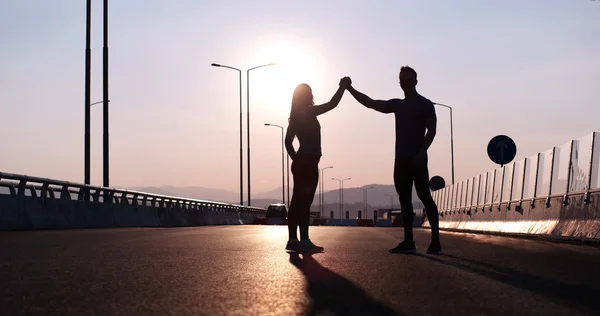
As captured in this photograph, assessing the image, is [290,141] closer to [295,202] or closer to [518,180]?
[295,202]

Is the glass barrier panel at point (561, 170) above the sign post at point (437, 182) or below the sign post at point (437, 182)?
below

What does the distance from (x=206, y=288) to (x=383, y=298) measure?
4.16 ft

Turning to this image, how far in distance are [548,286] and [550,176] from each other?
500 inches

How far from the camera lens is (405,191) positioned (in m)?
10.3

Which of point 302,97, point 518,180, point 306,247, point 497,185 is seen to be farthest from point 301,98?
point 497,185

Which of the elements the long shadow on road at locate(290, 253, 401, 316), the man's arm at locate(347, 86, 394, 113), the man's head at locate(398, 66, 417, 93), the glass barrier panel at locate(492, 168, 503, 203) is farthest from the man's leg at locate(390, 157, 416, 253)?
the glass barrier panel at locate(492, 168, 503, 203)

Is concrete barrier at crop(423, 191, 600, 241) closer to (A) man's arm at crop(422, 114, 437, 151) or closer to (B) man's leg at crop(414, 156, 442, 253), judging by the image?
(B) man's leg at crop(414, 156, 442, 253)

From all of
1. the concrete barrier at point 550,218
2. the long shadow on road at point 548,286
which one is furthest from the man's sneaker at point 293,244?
the concrete barrier at point 550,218

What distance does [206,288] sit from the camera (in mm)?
6176

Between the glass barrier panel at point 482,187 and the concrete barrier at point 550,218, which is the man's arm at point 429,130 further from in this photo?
the glass barrier panel at point 482,187

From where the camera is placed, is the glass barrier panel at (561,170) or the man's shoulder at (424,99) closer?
the man's shoulder at (424,99)

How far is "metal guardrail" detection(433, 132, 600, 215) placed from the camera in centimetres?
1556

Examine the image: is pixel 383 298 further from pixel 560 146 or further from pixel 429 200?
pixel 560 146

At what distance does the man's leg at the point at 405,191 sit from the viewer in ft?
33.6
